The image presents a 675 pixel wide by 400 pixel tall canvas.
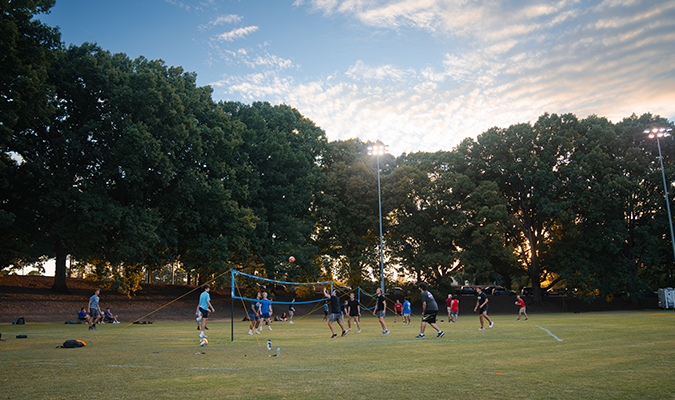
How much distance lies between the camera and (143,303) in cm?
3675

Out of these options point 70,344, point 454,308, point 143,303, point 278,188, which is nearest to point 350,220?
point 278,188

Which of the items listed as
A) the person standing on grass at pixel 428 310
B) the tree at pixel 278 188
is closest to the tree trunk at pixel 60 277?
the tree at pixel 278 188

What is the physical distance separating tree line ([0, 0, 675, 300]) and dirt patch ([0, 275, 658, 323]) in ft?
6.94

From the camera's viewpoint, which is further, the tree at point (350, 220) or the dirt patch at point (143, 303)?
the tree at point (350, 220)

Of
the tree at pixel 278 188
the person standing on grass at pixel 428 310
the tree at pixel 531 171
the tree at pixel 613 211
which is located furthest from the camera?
the tree at pixel 531 171

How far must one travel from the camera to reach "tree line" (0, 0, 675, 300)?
2988cm

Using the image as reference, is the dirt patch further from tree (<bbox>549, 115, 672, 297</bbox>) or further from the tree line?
tree (<bbox>549, 115, 672, 297</bbox>)

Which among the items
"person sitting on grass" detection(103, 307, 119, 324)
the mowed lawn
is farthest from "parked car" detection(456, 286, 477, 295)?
the mowed lawn

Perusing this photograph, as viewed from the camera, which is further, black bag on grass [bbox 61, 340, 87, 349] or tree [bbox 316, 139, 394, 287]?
tree [bbox 316, 139, 394, 287]

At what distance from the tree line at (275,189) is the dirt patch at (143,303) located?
212 cm

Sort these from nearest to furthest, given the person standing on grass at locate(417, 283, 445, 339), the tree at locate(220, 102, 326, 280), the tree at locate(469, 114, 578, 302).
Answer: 1. the person standing on grass at locate(417, 283, 445, 339)
2. the tree at locate(220, 102, 326, 280)
3. the tree at locate(469, 114, 578, 302)

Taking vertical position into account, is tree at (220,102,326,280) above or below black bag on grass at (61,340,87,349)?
above

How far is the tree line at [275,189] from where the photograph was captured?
29.9 metres

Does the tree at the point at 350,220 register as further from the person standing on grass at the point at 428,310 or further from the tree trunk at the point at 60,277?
the person standing on grass at the point at 428,310
